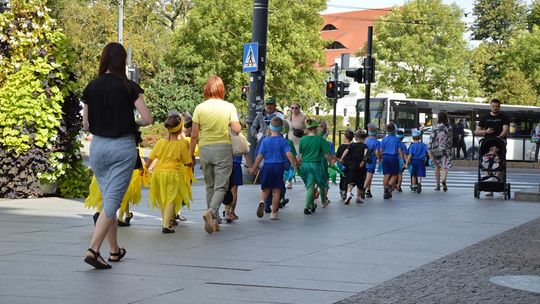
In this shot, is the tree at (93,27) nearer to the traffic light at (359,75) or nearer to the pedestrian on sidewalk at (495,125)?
the traffic light at (359,75)

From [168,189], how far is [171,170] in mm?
232

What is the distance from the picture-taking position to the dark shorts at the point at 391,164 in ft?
62.6

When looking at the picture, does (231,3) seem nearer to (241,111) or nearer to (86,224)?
(241,111)

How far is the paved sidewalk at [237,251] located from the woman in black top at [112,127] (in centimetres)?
62

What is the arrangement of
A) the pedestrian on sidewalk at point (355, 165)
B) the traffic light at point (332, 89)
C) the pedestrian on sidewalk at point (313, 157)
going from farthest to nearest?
the traffic light at point (332, 89) → the pedestrian on sidewalk at point (355, 165) → the pedestrian on sidewalk at point (313, 157)

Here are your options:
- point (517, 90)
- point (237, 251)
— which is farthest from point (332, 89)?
point (517, 90)

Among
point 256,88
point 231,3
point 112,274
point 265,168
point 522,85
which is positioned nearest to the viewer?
point 112,274

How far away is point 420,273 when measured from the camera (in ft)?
27.1

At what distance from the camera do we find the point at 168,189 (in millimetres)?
11594

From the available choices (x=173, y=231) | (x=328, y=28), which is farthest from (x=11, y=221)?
(x=328, y=28)

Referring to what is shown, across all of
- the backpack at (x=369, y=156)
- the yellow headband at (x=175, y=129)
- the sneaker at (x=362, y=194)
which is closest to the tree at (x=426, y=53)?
the backpack at (x=369, y=156)

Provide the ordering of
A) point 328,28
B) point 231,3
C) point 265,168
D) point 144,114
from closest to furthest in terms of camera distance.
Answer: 1. point 144,114
2. point 265,168
3. point 231,3
4. point 328,28

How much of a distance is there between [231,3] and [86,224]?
4948 cm

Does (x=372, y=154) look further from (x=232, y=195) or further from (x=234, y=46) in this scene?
(x=234, y=46)
